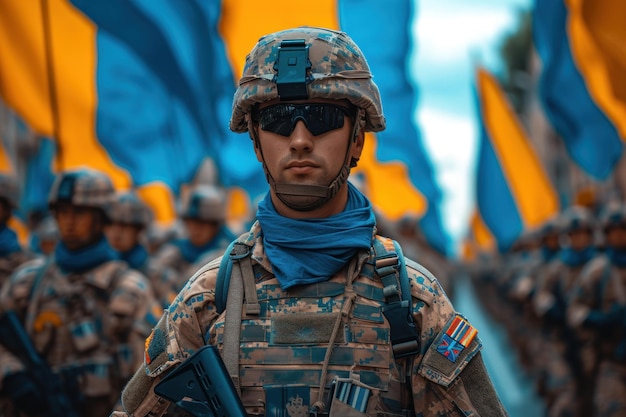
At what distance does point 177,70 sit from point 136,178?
5.90ft

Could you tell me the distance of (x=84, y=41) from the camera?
1427 centimetres

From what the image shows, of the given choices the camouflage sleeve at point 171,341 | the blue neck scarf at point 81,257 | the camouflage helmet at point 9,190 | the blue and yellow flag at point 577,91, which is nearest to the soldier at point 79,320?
the blue neck scarf at point 81,257

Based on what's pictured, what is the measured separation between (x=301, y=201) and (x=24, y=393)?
4109mm

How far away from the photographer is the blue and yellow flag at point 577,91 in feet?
48.2

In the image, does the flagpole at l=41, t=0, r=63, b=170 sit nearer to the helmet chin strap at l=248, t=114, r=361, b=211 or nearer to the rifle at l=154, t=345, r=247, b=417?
the helmet chin strap at l=248, t=114, r=361, b=211

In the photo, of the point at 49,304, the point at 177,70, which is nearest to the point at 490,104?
the point at 177,70

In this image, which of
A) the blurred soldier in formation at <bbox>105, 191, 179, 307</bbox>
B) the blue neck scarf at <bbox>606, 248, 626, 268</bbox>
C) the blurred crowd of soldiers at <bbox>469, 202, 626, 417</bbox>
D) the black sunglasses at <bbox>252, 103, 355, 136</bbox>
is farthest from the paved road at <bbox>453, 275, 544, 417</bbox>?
the black sunglasses at <bbox>252, 103, 355, 136</bbox>

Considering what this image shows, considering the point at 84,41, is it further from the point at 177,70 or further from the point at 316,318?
the point at 316,318

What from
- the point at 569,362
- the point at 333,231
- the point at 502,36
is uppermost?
the point at 502,36

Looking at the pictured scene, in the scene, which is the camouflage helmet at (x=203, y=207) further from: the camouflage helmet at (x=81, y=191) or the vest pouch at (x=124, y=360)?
the vest pouch at (x=124, y=360)

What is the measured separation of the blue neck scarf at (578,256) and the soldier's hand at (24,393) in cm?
899

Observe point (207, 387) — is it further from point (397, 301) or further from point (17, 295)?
point (17, 295)

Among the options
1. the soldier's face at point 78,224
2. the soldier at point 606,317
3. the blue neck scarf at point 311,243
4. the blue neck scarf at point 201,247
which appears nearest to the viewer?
the blue neck scarf at point 311,243

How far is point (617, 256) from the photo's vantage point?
10.7m
